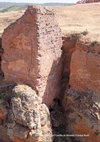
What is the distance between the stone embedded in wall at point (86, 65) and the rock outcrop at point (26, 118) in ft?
6.76

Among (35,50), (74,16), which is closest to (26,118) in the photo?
(35,50)

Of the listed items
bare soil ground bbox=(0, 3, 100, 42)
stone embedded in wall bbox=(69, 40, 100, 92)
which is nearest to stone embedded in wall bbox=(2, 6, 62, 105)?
stone embedded in wall bbox=(69, 40, 100, 92)

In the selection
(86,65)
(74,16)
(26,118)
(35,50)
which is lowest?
(26,118)

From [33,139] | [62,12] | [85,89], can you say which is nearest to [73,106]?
[85,89]

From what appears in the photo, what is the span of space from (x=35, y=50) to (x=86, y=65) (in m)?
2.40

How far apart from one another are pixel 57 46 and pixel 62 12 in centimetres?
1081

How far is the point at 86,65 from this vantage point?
994cm

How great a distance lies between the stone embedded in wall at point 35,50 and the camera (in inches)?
363

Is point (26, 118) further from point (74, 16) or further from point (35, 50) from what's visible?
point (74, 16)

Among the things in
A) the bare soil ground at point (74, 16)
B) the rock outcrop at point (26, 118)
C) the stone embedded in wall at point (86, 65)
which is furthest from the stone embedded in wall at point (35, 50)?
the bare soil ground at point (74, 16)

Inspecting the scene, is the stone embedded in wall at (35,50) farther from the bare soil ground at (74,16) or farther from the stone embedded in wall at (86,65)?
the bare soil ground at (74,16)

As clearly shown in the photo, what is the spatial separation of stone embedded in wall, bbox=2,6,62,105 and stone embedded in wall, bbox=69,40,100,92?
3.32ft

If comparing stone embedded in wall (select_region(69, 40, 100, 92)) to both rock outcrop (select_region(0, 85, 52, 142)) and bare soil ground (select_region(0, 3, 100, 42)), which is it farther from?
bare soil ground (select_region(0, 3, 100, 42))

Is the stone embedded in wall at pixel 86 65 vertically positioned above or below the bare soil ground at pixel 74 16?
below
